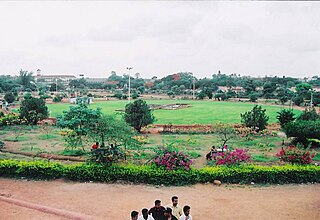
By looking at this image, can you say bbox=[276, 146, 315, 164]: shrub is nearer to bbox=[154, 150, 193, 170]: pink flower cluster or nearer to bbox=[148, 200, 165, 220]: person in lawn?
bbox=[154, 150, 193, 170]: pink flower cluster

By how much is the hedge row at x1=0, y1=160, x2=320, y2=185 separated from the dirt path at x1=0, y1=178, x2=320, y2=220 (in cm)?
43

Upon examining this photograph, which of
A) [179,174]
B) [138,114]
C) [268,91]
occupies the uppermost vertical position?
[268,91]

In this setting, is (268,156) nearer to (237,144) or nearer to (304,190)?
(237,144)

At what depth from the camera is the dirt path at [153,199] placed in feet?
34.3

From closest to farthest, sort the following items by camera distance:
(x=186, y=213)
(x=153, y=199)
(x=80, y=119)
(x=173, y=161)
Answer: (x=186, y=213)
(x=153, y=199)
(x=173, y=161)
(x=80, y=119)

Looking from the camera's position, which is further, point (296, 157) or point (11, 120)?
point (11, 120)

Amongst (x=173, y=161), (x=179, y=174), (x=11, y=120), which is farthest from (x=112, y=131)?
(x=11, y=120)

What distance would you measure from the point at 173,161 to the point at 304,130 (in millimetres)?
10620

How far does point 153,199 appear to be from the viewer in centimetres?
1180

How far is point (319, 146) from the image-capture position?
21641 mm

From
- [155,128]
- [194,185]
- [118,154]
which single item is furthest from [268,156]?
[155,128]

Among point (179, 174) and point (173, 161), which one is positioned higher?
point (173, 161)

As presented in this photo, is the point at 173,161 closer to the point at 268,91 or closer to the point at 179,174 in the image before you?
the point at 179,174

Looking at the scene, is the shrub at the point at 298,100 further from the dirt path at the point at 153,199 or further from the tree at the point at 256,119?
the dirt path at the point at 153,199
